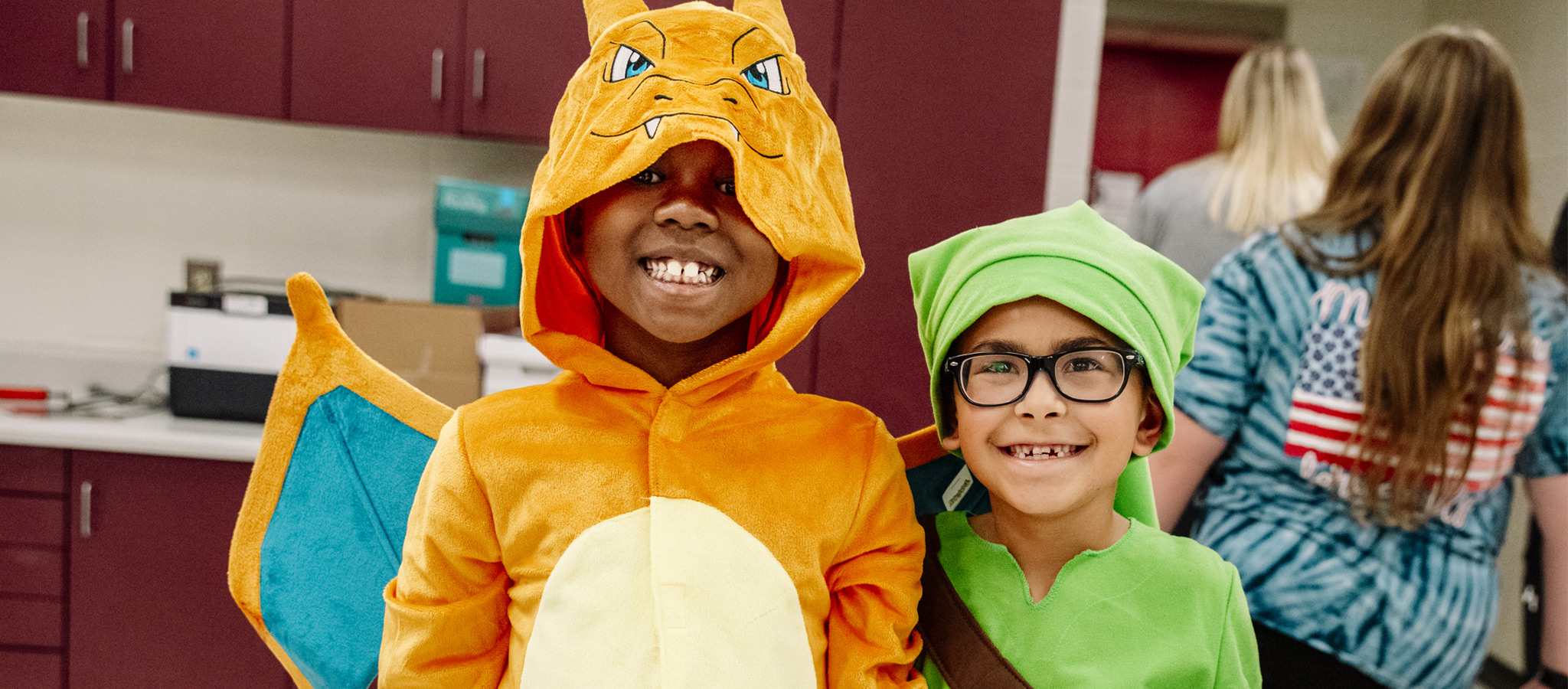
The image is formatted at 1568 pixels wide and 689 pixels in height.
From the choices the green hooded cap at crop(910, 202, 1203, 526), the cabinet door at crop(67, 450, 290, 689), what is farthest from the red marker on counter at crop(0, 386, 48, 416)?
the green hooded cap at crop(910, 202, 1203, 526)

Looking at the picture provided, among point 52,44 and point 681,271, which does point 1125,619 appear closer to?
point 681,271

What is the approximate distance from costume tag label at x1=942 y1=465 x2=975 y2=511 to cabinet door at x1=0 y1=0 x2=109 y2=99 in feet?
8.17

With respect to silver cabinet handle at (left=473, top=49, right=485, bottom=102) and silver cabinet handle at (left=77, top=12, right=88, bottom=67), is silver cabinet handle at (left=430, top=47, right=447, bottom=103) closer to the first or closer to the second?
silver cabinet handle at (left=473, top=49, right=485, bottom=102)

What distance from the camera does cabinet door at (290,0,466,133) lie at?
2.41m

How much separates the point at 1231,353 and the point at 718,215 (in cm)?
86

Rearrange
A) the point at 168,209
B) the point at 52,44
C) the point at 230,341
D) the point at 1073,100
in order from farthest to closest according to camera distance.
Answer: the point at 168,209 → the point at 1073,100 → the point at 52,44 → the point at 230,341

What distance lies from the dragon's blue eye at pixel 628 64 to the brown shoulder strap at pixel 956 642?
1.91 feet

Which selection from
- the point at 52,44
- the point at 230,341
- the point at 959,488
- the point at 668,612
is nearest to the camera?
the point at 668,612

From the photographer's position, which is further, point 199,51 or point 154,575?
point 199,51

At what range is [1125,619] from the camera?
0.91m

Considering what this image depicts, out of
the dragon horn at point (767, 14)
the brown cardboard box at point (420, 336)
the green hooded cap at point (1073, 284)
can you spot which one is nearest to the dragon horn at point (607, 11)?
the dragon horn at point (767, 14)

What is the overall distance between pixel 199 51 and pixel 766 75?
2165mm

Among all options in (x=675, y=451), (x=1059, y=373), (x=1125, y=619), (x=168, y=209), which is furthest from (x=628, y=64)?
(x=168, y=209)

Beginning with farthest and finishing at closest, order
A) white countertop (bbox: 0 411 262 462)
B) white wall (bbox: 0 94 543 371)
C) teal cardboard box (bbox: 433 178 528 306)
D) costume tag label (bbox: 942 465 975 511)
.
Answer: white wall (bbox: 0 94 543 371), teal cardboard box (bbox: 433 178 528 306), white countertop (bbox: 0 411 262 462), costume tag label (bbox: 942 465 975 511)
